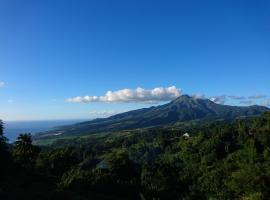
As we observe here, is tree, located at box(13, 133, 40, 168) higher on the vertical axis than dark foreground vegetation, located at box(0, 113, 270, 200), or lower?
higher

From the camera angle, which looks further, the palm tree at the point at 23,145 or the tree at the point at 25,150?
the palm tree at the point at 23,145

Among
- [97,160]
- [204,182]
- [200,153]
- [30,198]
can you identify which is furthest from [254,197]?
[97,160]

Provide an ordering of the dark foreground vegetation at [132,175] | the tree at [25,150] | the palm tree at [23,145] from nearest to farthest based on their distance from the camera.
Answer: the dark foreground vegetation at [132,175]
the tree at [25,150]
the palm tree at [23,145]

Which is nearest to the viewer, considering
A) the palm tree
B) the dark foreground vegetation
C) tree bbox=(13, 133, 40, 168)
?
the dark foreground vegetation

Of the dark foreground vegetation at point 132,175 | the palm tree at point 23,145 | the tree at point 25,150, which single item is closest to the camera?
the dark foreground vegetation at point 132,175

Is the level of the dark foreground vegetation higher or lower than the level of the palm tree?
lower

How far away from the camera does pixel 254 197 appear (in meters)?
49.6

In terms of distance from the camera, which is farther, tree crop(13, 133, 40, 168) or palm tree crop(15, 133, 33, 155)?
palm tree crop(15, 133, 33, 155)

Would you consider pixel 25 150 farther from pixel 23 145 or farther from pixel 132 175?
pixel 132 175

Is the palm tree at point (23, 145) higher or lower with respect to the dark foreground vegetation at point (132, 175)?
higher

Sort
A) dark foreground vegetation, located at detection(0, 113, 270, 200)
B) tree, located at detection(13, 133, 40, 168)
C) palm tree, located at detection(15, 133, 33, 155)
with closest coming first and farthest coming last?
dark foreground vegetation, located at detection(0, 113, 270, 200) → tree, located at detection(13, 133, 40, 168) → palm tree, located at detection(15, 133, 33, 155)

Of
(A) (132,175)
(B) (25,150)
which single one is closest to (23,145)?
(B) (25,150)

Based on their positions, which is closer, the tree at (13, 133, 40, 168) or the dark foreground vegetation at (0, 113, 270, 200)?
the dark foreground vegetation at (0, 113, 270, 200)

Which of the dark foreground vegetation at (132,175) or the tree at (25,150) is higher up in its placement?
the tree at (25,150)
